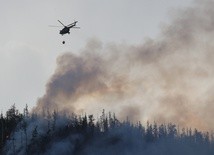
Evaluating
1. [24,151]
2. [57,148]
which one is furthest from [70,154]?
[24,151]

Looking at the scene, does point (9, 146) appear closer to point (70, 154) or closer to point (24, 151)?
point (24, 151)

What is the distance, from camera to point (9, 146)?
198 meters

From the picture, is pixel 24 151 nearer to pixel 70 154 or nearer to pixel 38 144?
pixel 38 144

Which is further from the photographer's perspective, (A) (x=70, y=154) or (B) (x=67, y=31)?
(A) (x=70, y=154)

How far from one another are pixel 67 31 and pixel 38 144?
339ft

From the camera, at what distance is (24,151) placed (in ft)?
635

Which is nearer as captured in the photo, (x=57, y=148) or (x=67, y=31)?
(x=67, y=31)

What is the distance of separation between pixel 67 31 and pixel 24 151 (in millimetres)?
102086

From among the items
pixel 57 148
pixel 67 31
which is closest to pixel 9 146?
pixel 57 148

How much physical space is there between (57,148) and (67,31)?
10298 cm

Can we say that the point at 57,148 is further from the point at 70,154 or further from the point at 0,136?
the point at 0,136

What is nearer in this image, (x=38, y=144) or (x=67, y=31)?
(x=67, y=31)

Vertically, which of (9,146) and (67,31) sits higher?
(67,31)

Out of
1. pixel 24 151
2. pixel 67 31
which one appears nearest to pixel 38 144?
pixel 24 151
